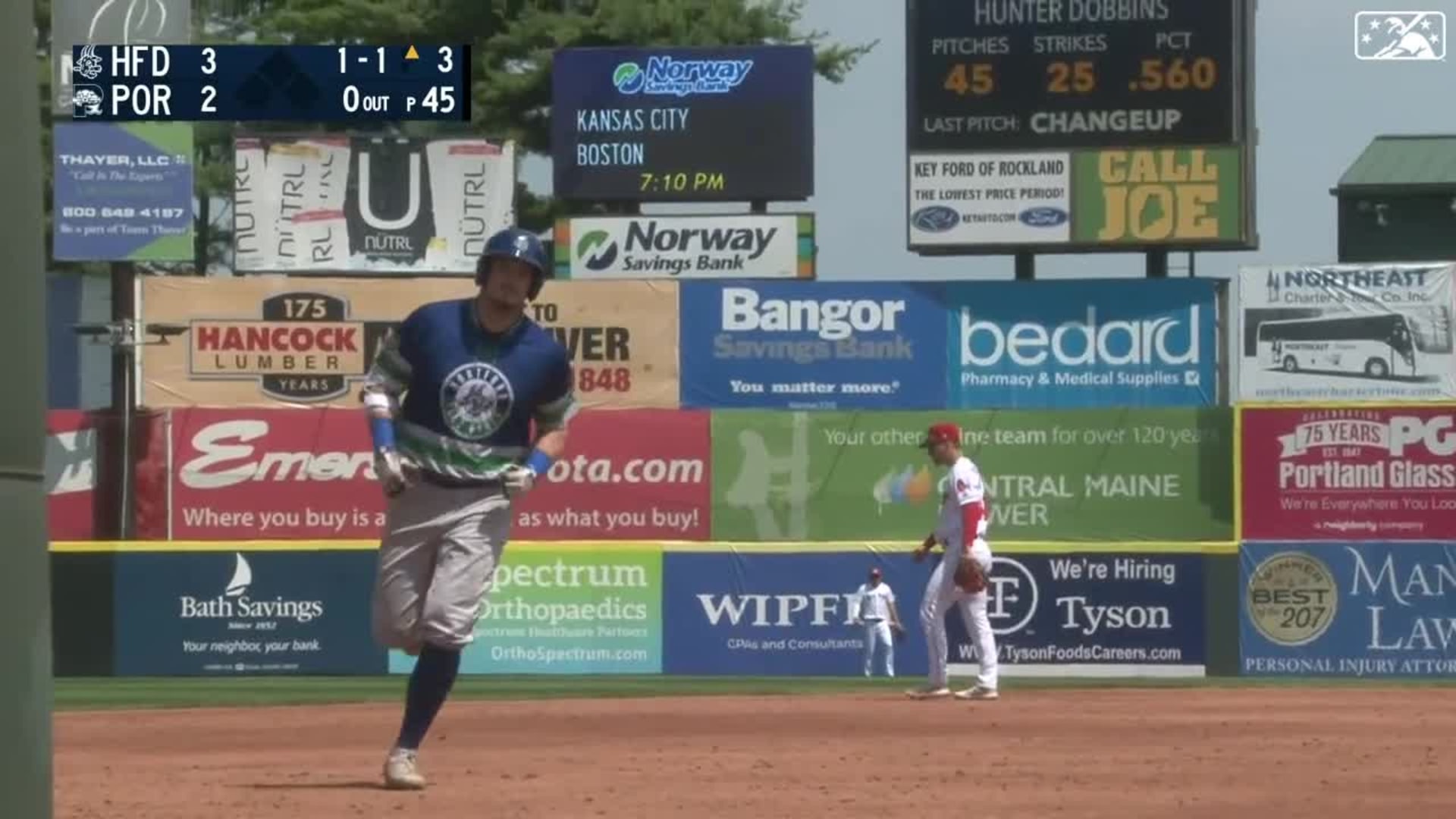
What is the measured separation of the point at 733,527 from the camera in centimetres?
3459

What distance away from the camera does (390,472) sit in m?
8.02

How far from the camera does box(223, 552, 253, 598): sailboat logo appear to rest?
84.4 feet

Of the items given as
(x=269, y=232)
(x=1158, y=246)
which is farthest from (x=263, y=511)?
(x=1158, y=246)

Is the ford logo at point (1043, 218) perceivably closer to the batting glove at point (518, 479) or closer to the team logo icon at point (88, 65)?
the team logo icon at point (88, 65)

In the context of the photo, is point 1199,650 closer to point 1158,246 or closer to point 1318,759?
point 1158,246

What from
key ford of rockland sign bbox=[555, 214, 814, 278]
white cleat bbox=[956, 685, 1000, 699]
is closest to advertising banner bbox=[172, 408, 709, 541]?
key ford of rockland sign bbox=[555, 214, 814, 278]

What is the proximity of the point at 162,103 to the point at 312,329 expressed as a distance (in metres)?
15.8

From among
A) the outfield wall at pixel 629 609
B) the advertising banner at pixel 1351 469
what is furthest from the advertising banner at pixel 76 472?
the advertising banner at pixel 1351 469

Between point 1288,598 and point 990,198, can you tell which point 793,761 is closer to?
point 1288,598

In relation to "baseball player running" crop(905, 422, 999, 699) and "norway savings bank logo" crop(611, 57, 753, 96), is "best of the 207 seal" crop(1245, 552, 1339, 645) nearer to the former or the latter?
"baseball player running" crop(905, 422, 999, 699)

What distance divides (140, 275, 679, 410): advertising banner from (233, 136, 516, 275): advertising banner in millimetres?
548

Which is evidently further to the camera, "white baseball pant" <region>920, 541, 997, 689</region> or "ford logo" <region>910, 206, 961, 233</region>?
"ford logo" <region>910, 206, 961, 233</region>

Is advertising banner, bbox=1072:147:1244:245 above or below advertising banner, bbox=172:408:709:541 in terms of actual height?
above

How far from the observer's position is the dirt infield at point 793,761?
24.7 ft
